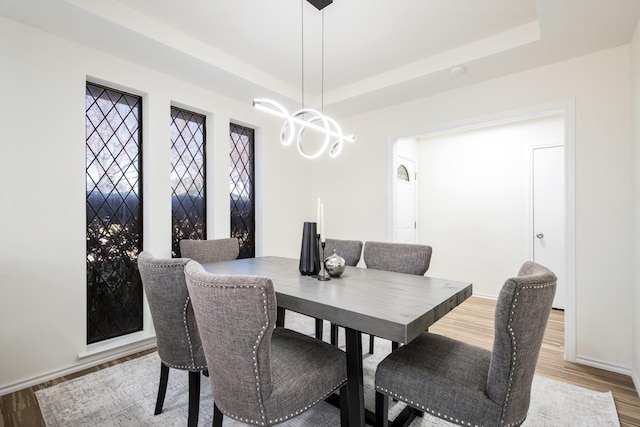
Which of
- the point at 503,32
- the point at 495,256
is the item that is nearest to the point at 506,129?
the point at 495,256

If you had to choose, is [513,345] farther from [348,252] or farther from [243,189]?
[243,189]

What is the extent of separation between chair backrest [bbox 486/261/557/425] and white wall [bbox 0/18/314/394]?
261 centimetres

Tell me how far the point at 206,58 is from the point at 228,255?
1.69m

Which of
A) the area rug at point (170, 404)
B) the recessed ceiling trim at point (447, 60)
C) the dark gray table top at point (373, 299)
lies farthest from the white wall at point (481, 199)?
the dark gray table top at point (373, 299)

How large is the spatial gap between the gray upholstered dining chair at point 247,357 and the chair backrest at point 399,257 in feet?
3.73

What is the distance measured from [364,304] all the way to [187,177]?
2.40 meters

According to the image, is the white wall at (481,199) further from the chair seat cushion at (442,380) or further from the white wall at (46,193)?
the white wall at (46,193)

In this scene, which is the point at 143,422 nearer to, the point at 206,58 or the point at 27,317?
the point at 27,317

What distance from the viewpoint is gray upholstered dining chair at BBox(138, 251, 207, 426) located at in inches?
55.7

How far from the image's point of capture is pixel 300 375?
4.00 ft

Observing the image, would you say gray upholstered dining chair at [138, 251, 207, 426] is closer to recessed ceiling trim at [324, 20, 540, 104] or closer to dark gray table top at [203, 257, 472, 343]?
dark gray table top at [203, 257, 472, 343]

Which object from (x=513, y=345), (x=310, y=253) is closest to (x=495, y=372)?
(x=513, y=345)

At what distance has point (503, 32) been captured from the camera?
7.82 feet

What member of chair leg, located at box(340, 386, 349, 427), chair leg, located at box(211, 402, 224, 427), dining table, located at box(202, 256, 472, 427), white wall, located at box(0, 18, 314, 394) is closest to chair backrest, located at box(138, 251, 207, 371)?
chair leg, located at box(211, 402, 224, 427)
